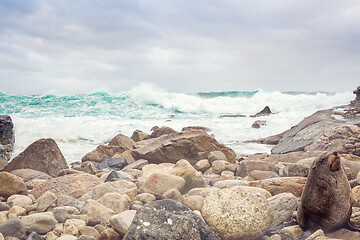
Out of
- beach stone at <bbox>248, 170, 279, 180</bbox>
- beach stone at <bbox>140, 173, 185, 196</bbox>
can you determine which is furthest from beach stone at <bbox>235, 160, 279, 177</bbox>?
beach stone at <bbox>140, 173, 185, 196</bbox>

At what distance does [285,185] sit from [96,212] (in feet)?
6.46

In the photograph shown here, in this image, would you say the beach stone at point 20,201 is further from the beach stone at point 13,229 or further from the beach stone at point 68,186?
the beach stone at point 13,229

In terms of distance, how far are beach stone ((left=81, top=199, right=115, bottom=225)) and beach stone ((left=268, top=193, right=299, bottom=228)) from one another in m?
1.46

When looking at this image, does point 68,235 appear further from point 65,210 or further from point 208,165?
point 208,165

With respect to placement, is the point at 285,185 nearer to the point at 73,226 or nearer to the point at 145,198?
the point at 145,198

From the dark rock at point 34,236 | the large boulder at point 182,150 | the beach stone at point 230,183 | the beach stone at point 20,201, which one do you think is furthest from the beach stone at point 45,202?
the large boulder at point 182,150

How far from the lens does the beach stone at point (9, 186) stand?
393 cm

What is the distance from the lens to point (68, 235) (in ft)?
8.98

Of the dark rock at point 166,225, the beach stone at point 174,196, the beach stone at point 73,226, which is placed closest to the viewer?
the dark rock at point 166,225

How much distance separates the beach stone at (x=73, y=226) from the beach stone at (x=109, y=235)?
269 mm

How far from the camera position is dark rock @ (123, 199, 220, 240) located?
2297mm

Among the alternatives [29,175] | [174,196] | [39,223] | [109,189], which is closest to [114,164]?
[29,175]

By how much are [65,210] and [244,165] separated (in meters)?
3.01

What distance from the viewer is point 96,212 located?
10.0 ft
